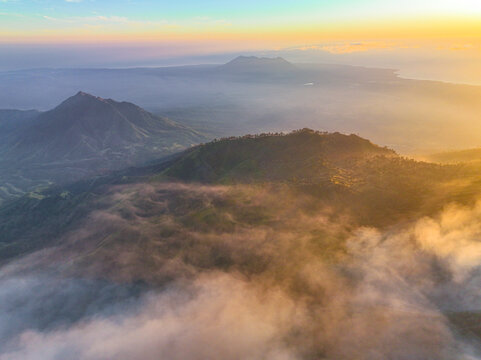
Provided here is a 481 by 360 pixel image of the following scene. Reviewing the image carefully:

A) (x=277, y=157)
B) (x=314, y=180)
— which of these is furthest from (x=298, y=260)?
(x=277, y=157)

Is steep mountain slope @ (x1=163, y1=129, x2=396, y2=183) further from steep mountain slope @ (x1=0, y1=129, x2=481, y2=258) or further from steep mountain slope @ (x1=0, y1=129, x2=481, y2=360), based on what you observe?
steep mountain slope @ (x1=0, y1=129, x2=481, y2=360)

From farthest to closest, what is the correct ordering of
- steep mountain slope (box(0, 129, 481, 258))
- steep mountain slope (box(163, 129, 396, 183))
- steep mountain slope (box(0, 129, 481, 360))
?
steep mountain slope (box(163, 129, 396, 183)) < steep mountain slope (box(0, 129, 481, 258)) < steep mountain slope (box(0, 129, 481, 360))

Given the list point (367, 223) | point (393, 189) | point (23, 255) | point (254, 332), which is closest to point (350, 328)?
point (254, 332)

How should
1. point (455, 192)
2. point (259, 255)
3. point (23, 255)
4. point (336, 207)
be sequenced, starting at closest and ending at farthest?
point (259, 255) → point (455, 192) → point (336, 207) → point (23, 255)

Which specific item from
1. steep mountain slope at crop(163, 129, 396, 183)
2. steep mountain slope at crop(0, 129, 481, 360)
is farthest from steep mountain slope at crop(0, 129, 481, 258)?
steep mountain slope at crop(0, 129, 481, 360)

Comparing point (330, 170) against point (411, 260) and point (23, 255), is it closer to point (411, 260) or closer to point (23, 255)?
point (411, 260)

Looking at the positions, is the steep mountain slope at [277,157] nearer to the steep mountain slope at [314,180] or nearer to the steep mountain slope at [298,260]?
the steep mountain slope at [314,180]

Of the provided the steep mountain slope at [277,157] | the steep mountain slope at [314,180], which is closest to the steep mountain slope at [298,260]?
the steep mountain slope at [314,180]

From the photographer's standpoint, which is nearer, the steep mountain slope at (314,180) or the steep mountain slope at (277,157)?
the steep mountain slope at (314,180)

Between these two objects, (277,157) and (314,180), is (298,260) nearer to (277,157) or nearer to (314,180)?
(314,180)

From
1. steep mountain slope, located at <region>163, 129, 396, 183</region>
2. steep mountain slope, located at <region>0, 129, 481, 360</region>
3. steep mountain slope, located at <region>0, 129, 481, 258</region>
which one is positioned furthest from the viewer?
steep mountain slope, located at <region>163, 129, 396, 183</region>

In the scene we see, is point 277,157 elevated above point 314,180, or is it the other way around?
point 277,157
